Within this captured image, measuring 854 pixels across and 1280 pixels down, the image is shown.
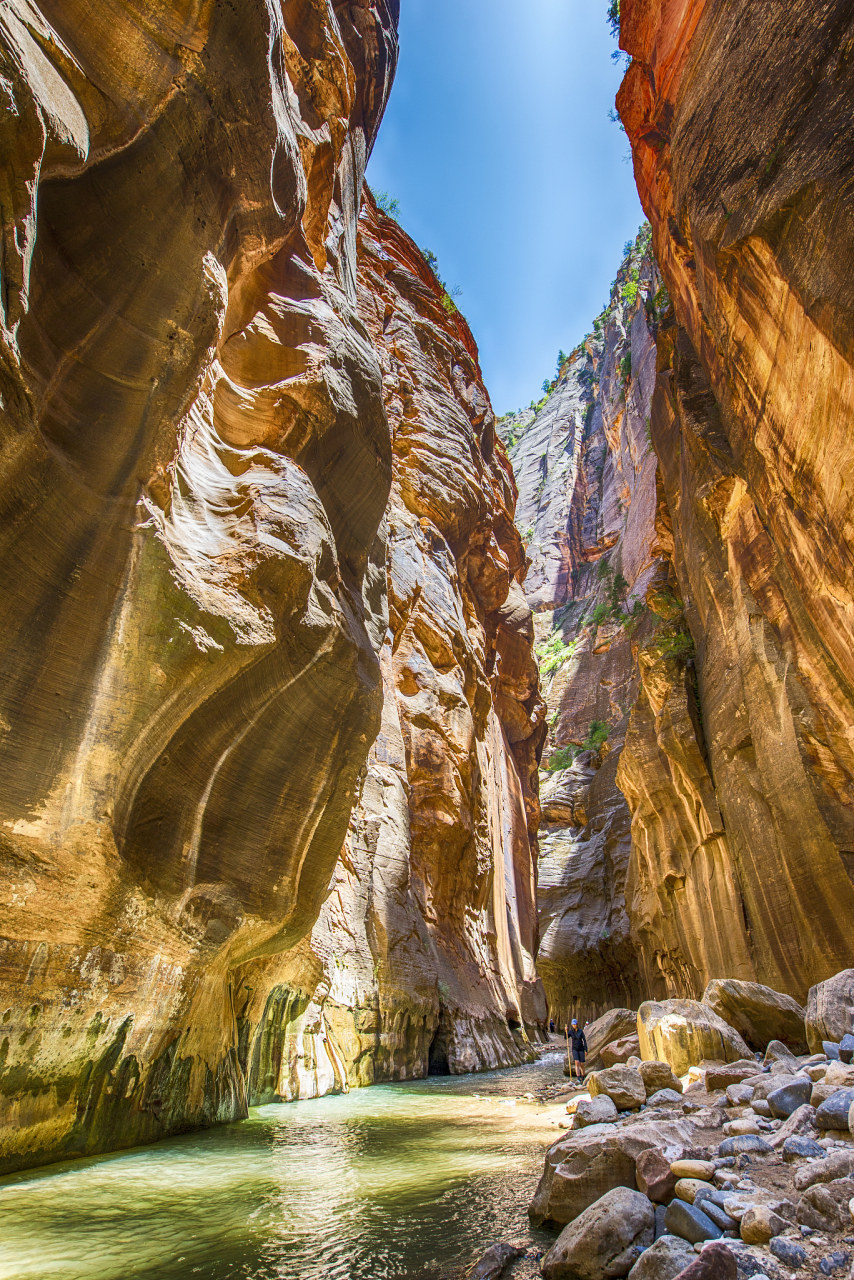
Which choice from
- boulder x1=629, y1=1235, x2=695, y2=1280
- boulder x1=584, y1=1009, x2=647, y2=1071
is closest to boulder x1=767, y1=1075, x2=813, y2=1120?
boulder x1=629, y1=1235, x2=695, y2=1280

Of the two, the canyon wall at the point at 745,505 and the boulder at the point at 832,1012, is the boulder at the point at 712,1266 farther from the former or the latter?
the canyon wall at the point at 745,505

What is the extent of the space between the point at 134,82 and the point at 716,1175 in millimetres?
7977

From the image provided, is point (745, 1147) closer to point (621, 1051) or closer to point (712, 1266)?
point (712, 1266)

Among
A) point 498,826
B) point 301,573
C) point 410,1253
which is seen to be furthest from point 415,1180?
point 498,826

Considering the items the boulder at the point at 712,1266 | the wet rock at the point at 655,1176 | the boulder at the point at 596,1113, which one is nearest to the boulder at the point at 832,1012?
the boulder at the point at 596,1113

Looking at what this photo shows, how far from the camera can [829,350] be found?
8.01 meters

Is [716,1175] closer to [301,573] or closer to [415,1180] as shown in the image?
[415,1180]

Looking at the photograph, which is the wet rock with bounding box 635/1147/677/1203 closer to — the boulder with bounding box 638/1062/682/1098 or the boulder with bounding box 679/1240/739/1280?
the boulder with bounding box 679/1240/739/1280

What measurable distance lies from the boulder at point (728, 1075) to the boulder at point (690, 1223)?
10.8ft

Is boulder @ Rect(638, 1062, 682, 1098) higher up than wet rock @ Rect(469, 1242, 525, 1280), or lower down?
higher up

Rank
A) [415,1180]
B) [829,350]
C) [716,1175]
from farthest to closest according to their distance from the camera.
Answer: [829,350] → [415,1180] → [716,1175]

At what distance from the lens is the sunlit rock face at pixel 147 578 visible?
4496mm

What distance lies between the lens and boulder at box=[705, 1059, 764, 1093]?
19.1ft

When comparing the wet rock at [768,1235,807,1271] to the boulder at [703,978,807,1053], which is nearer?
the wet rock at [768,1235,807,1271]
